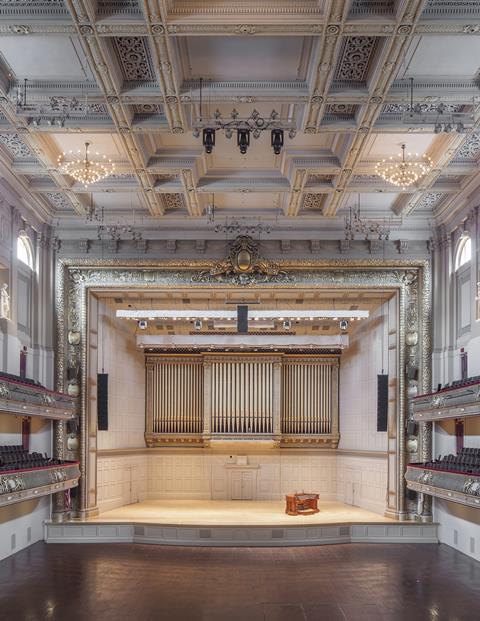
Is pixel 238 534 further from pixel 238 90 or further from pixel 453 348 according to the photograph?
pixel 238 90

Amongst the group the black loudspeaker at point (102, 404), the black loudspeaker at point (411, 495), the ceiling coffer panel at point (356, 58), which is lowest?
the black loudspeaker at point (411, 495)

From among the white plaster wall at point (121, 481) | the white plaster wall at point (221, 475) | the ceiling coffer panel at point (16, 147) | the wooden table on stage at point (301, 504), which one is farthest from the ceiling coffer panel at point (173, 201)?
the white plaster wall at point (221, 475)

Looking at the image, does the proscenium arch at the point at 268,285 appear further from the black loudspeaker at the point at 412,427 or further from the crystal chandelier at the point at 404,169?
the crystal chandelier at the point at 404,169

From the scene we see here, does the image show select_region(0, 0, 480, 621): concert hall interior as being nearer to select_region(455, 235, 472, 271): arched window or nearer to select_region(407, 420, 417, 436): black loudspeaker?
select_region(407, 420, 417, 436): black loudspeaker

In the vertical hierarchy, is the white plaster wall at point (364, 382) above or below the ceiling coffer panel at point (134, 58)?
below

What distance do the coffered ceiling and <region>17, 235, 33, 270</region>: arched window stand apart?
0.81m

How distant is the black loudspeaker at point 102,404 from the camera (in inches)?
696

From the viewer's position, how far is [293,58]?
10.4 m

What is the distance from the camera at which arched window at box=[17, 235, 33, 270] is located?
628 inches

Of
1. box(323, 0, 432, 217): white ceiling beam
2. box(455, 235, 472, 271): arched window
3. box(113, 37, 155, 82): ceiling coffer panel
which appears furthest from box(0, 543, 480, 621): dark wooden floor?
box(113, 37, 155, 82): ceiling coffer panel

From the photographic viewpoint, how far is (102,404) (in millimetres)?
17703

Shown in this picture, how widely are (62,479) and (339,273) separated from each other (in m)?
7.66

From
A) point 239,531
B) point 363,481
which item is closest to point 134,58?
point 239,531

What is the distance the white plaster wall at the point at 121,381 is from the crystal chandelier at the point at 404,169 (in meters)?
8.38
